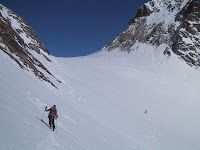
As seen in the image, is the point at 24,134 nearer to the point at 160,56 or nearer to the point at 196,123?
the point at 196,123

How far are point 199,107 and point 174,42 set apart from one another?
97.8ft

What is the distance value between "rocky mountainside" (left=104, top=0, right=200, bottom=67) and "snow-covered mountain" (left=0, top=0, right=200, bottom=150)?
376 millimetres

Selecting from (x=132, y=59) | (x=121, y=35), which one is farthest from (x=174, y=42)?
(x=121, y=35)

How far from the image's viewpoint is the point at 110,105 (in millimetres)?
22500

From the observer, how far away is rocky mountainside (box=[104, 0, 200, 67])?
54.3 metres

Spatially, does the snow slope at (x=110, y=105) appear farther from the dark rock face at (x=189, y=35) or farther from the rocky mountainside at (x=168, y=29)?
the rocky mountainside at (x=168, y=29)

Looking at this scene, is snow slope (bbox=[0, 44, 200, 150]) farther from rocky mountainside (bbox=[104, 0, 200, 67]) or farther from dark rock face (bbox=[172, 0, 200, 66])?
rocky mountainside (bbox=[104, 0, 200, 67])

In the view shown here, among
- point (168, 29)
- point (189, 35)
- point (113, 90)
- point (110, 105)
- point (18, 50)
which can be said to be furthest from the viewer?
point (168, 29)

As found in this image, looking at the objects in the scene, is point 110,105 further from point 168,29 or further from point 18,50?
point 168,29

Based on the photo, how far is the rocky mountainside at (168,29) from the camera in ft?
178

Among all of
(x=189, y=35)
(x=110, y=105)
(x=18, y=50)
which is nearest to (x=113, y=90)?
(x=110, y=105)

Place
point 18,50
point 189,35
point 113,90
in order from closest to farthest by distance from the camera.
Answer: point 18,50
point 113,90
point 189,35

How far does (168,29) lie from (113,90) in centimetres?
4457

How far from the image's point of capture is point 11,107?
22.7 ft
